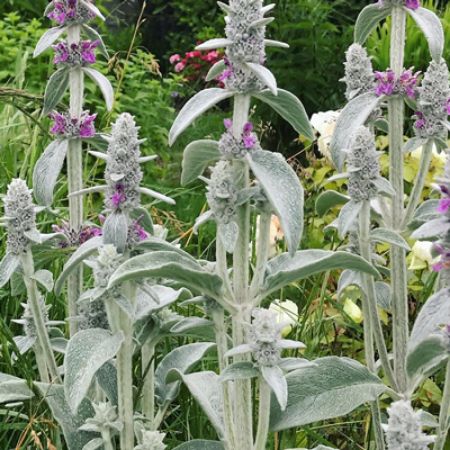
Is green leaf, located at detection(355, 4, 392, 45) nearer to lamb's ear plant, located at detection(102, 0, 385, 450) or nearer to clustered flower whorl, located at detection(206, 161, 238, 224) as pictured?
lamb's ear plant, located at detection(102, 0, 385, 450)

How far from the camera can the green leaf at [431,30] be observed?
205 cm

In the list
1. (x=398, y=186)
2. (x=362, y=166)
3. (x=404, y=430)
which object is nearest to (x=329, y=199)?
(x=398, y=186)

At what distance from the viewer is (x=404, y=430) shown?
46.7 inches

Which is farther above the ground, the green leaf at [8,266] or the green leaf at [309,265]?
the green leaf at [309,265]

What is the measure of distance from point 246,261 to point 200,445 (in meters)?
0.48

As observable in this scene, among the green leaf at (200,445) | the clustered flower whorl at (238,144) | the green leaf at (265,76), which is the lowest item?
the green leaf at (200,445)

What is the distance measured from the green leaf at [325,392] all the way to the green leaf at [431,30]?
76cm

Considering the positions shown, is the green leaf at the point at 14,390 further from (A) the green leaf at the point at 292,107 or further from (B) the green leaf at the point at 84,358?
(A) the green leaf at the point at 292,107

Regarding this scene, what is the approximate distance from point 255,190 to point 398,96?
2.14 ft

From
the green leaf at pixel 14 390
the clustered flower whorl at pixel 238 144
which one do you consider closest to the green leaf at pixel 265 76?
the clustered flower whorl at pixel 238 144

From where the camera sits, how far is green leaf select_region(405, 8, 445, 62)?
2049 millimetres

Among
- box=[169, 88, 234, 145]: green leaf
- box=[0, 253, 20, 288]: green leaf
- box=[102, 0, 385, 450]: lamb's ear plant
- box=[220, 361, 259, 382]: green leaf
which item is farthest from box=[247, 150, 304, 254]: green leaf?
box=[0, 253, 20, 288]: green leaf

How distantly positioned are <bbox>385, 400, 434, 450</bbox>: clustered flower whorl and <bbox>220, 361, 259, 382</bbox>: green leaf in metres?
0.48

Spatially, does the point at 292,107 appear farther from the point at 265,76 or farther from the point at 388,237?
the point at 388,237
